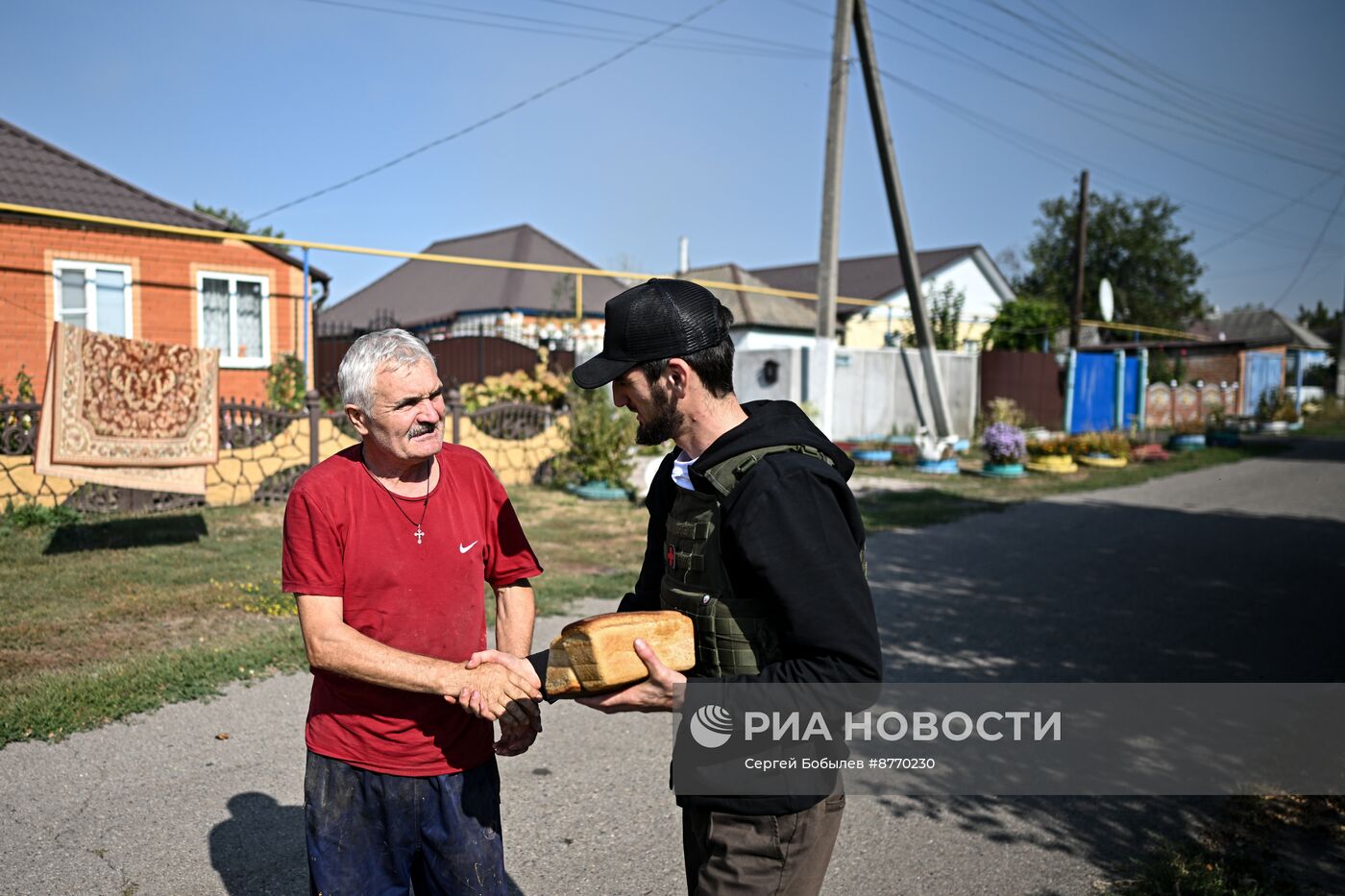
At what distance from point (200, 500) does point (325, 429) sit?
63.1 inches

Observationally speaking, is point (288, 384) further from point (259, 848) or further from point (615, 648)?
point (615, 648)

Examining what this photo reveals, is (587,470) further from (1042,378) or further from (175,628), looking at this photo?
(1042,378)

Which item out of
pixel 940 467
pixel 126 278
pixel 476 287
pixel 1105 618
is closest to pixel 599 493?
pixel 1105 618

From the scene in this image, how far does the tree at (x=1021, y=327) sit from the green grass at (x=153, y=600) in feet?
67.7

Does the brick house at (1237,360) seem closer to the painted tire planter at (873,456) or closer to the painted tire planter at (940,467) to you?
the painted tire planter at (873,456)

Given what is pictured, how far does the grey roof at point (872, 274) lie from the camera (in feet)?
119

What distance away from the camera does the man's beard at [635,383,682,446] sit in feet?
6.50

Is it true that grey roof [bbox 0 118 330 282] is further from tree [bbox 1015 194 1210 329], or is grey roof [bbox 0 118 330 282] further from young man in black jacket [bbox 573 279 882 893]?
tree [bbox 1015 194 1210 329]

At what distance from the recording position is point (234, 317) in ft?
50.9

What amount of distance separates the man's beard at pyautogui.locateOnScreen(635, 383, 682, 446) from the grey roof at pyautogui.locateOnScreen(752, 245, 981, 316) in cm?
3434

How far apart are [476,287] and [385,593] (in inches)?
1239

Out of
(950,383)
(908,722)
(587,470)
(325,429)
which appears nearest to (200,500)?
Answer: (325,429)

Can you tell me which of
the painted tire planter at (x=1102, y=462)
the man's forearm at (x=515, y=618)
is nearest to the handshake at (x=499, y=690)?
the man's forearm at (x=515, y=618)

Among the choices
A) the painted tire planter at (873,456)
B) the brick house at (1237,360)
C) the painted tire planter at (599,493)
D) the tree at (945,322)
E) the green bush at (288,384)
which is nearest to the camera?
the painted tire planter at (599,493)
